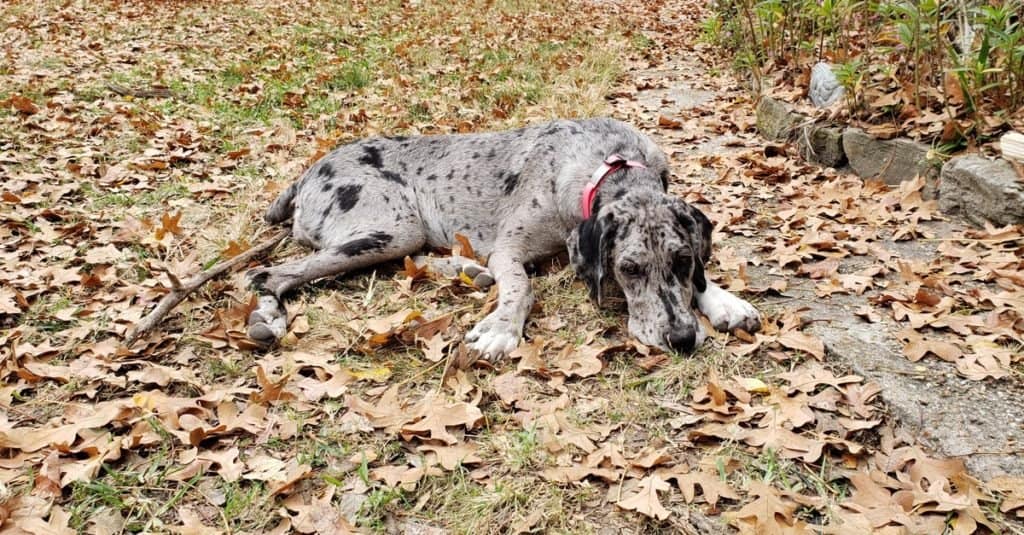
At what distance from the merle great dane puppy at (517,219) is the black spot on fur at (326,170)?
0.4 inches

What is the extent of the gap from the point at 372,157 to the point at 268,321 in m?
1.75

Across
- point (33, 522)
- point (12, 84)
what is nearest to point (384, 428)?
point (33, 522)

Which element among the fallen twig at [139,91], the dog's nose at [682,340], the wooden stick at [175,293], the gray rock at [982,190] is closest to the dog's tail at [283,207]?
the wooden stick at [175,293]

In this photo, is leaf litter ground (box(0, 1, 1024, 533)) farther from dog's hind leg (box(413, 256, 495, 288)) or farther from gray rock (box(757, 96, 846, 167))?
gray rock (box(757, 96, 846, 167))

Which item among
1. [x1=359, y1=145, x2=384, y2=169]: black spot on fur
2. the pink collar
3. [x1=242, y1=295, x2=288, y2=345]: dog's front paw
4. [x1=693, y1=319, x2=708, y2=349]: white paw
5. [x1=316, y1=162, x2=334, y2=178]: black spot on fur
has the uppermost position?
the pink collar

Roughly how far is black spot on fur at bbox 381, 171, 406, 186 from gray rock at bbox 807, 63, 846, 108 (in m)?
4.12

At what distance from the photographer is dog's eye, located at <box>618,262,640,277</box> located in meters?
3.29

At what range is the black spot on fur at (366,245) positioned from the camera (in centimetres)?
407

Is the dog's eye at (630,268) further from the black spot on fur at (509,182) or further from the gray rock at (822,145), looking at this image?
the gray rock at (822,145)

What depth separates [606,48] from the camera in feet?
36.8

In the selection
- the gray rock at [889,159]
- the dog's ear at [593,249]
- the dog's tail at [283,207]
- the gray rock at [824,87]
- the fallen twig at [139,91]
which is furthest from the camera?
the fallen twig at [139,91]

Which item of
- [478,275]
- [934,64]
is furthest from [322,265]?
[934,64]

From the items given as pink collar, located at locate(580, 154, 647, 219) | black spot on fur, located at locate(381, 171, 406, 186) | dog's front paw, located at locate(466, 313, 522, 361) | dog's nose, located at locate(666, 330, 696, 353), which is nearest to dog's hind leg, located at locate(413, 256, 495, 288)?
dog's front paw, located at locate(466, 313, 522, 361)

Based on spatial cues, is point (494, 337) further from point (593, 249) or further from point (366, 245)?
point (366, 245)
